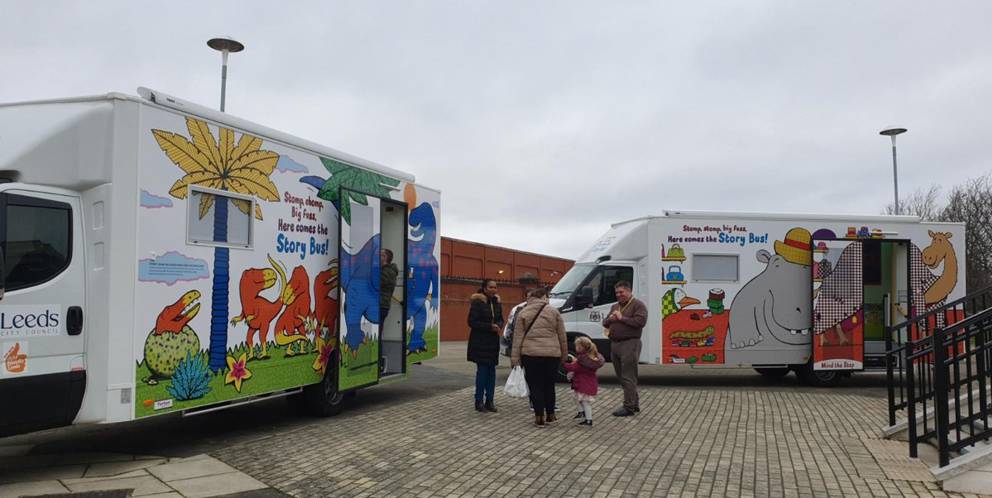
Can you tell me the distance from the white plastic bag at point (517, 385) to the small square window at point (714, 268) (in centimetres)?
542

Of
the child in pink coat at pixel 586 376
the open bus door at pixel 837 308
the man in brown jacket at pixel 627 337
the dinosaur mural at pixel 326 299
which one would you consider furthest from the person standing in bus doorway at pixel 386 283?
the open bus door at pixel 837 308

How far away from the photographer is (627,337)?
925 cm

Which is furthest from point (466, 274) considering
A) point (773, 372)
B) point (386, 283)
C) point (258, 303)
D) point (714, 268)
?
point (258, 303)

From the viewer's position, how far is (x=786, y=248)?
1296 centimetres

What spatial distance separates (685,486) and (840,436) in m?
3.11

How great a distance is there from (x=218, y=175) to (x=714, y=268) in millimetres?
8558

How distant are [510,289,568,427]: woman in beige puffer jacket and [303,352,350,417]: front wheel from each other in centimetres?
213

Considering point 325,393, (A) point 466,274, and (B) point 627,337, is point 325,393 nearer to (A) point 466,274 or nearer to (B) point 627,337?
(B) point 627,337

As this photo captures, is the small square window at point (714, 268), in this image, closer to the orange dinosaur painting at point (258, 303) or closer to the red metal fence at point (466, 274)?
the orange dinosaur painting at point (258, 303)

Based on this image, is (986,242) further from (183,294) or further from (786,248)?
(183,294)

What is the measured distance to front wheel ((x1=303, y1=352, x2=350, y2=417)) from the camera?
887 centimetres

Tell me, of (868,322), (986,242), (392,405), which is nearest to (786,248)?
(868,322)

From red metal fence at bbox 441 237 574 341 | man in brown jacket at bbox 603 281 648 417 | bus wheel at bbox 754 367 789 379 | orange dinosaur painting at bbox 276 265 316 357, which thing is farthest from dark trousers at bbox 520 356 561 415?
red metal fence at bbox 441 237 574 341

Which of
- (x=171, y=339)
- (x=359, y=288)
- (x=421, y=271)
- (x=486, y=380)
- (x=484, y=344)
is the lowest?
(x=486, y=380)
